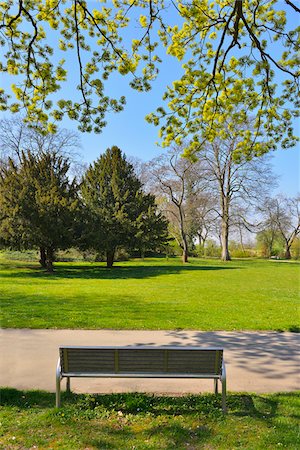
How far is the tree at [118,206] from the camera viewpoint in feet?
94.4

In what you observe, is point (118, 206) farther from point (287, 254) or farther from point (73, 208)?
point (287, 254)

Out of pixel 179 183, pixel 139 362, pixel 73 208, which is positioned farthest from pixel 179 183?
pixel 139 362

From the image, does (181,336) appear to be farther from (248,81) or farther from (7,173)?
(7,173)

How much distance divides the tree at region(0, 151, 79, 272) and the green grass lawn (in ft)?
62.7

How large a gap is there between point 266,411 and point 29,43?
24.4 feet

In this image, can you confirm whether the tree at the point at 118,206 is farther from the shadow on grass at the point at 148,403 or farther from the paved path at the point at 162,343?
the shadow on grass at the point at 148,403

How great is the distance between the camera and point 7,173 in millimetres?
24719

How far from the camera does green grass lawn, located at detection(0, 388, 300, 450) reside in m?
3.77

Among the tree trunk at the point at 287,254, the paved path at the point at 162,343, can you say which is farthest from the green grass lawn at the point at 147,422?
the tree trunk at the point at 287,254

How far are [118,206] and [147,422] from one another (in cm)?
2577

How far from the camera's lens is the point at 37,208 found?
2317 centimetres

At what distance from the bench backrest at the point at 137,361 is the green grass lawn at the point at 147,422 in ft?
1.36

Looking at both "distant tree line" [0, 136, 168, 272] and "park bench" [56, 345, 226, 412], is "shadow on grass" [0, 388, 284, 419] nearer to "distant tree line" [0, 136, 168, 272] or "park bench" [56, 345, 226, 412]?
"park bench" [56, 345, 226, 412]

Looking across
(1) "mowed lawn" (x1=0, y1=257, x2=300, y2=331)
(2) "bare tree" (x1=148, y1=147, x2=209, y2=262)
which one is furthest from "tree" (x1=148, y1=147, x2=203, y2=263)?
(1) "mowed lawn" (x1=0, y1=257, x2=300, y2=331)
